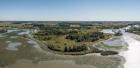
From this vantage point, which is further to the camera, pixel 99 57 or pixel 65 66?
pixel 99 57

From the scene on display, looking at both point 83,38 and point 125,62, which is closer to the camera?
point 125,62

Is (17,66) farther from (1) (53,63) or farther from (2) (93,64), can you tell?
(2) (93,64)

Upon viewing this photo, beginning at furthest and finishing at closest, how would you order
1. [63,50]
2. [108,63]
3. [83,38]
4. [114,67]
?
[83,38] → [63,50] → [108,63] → [114,67]

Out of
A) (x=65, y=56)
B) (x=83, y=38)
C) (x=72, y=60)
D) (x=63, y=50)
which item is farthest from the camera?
(x=83, y=38)

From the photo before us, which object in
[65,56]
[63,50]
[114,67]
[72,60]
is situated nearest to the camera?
[114,67]

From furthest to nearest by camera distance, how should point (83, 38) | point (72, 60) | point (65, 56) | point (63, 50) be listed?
point (83, 38) → point (63, 50) → point (65, 56) → point (72, 60)

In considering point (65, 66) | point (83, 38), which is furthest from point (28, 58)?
point (83, 38)

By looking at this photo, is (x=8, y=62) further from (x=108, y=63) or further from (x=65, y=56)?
(x=108, y=63)

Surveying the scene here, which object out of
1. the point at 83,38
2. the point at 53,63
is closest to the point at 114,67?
the point at 53,63
